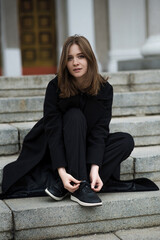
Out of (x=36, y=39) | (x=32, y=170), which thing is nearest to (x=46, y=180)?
(x=32, y=170)

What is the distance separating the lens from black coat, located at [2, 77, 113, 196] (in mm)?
2779

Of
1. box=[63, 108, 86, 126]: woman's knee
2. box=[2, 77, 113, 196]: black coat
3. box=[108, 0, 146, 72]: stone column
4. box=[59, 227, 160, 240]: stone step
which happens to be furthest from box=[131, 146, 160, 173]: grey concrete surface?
box=[108, 0, 146, 72]: stone column

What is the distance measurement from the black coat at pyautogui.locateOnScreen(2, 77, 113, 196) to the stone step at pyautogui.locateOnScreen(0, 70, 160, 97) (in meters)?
1.66

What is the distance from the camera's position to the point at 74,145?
2.69 meters

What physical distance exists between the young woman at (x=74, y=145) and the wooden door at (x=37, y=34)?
6.60 meters

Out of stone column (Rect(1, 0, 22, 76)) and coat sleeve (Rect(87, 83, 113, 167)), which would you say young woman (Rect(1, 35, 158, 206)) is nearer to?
coat sleeve (Rect(87, 83, 113, 167))

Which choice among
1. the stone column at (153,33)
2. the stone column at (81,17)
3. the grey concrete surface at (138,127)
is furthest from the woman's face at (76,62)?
the stone column at (81,17)

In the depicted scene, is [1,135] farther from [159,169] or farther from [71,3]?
[71,3]

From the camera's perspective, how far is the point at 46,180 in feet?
9.53

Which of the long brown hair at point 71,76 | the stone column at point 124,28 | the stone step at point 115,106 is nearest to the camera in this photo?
the long brown hair at point 71,76

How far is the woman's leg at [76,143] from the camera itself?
2670 mm

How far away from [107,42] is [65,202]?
7198 millimetres

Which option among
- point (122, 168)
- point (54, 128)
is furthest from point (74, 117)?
point (122, 168)

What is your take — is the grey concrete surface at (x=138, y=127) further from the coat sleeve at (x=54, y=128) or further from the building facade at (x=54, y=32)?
the building facade at (x=54, y=32)
